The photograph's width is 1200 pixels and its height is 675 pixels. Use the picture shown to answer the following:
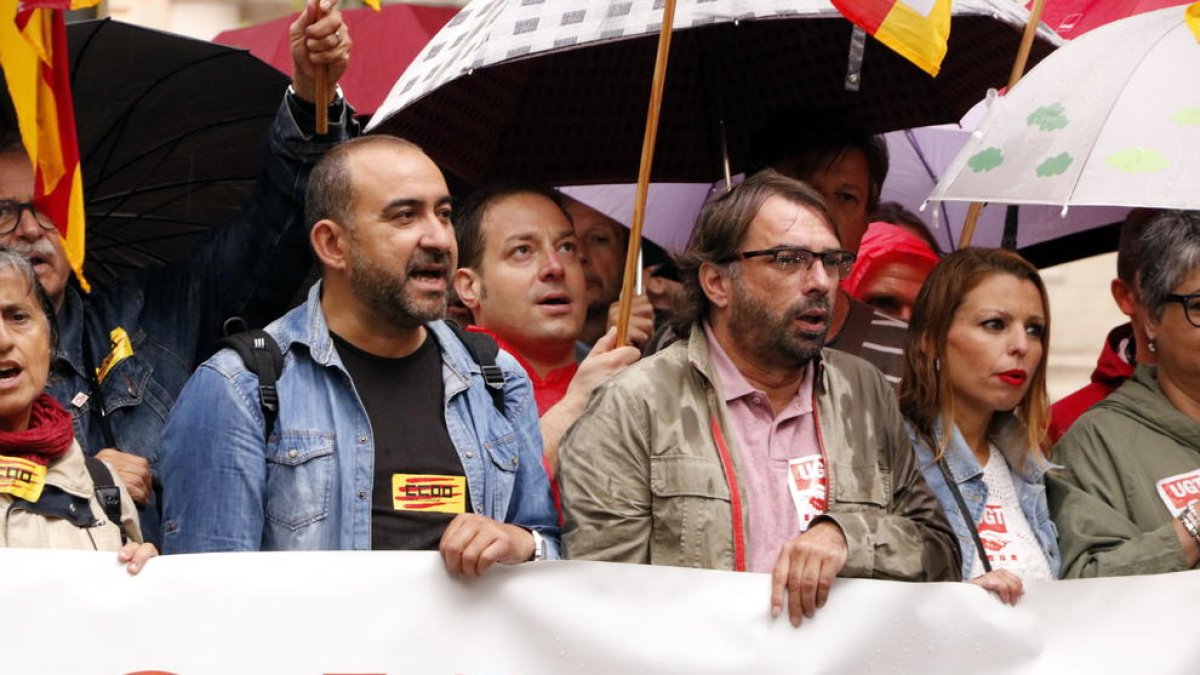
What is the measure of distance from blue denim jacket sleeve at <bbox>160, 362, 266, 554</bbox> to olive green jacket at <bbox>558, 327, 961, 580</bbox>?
68 centimetres

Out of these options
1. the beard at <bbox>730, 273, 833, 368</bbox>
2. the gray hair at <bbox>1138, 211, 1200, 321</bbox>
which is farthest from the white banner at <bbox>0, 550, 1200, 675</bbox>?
the gray hair at <bbox>1138, 211, 1200, 321</bbox>

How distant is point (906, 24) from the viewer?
206 inches

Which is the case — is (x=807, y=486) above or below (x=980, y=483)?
below

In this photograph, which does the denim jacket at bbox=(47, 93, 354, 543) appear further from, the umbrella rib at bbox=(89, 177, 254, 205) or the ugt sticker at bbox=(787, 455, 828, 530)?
the ugt sticker at bbox=(787, 455, 828, 530)

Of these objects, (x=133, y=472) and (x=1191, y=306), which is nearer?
(x=133, y=472)

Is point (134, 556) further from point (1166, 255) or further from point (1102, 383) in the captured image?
point (1102, 383)

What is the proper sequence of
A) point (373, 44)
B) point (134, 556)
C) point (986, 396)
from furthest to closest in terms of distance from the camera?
point (373, 44), point (986, 396), point (134, 556)

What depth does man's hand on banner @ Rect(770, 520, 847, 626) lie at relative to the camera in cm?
465

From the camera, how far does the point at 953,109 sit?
21.2 feet

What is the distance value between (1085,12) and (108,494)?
3.70 metres

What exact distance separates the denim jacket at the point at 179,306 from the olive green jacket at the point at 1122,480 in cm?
198

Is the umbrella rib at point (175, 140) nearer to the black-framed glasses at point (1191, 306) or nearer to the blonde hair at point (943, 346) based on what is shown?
the blonde hair at point (943, 346)

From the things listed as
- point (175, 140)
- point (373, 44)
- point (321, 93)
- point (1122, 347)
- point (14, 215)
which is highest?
point (373, 44)

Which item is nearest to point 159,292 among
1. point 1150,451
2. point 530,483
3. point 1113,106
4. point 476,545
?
point 530,483
